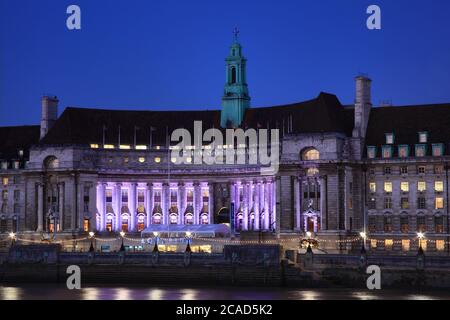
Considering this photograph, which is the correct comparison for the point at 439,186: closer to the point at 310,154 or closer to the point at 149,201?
the point at 310,154

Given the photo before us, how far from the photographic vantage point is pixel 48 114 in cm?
17838

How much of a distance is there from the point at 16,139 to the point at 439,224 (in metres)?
71.9

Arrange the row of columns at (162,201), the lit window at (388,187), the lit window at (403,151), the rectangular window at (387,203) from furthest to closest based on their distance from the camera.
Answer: the row of columns at (162,201)
the lit window at (388,187)
the rectangular window at (387,203)
the lit window at (403,151)

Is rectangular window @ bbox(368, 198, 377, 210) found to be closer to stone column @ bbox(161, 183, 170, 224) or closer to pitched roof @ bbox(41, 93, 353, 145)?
pitched roof @ bbox(41, 93, 353, 145)

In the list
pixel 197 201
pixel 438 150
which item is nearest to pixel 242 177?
pixel 197 201

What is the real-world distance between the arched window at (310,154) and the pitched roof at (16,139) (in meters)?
48.0

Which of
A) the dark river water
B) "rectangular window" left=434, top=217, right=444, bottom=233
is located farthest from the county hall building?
the dark river water

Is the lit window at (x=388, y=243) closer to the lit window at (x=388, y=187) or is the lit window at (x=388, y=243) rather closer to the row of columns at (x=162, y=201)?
the lit window at (x=388, y=187)

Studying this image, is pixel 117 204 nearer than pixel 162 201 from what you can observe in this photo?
Yes

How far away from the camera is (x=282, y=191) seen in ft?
510

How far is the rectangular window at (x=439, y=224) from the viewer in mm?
148125

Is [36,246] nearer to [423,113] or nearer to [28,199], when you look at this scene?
[28,199]

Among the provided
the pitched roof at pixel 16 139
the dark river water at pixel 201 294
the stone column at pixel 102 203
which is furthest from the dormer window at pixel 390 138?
the pitched roof at pixel 16 139
